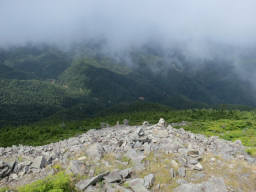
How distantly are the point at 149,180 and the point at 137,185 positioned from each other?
1.21 m

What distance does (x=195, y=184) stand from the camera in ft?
52.8

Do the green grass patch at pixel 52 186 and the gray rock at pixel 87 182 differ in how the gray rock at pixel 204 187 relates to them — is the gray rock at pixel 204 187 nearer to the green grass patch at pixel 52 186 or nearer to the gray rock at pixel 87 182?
the gray rock at pixel 87 182

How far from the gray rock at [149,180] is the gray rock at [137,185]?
0.34 m

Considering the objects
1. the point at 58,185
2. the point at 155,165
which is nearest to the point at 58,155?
the point at 58,185

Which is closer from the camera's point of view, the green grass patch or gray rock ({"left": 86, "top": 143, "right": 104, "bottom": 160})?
the green grass patch

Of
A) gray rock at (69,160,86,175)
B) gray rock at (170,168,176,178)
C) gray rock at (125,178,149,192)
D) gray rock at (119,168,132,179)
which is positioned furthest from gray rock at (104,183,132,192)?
gray rock at (170,168,176,178)

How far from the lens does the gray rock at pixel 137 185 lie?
15602 mm

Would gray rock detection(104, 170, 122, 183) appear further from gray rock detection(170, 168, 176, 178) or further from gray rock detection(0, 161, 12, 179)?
gray rock detection(0, 161, 12, 179)

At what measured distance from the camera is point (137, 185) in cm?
1602

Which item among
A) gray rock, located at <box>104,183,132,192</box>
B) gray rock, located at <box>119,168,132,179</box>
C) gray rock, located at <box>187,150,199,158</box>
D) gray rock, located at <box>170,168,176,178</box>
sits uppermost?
gray rock, located at <box>187,150,199,158</box>

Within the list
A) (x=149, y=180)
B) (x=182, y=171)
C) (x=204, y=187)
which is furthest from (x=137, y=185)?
(x=204, y=187)

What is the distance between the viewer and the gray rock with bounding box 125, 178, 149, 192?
1560cm

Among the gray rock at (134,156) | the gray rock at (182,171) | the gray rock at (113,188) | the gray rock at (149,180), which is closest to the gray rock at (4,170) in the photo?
the gray rock at (113,188)

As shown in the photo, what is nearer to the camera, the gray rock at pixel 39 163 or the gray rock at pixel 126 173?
the gray rock at pixel 126 173
